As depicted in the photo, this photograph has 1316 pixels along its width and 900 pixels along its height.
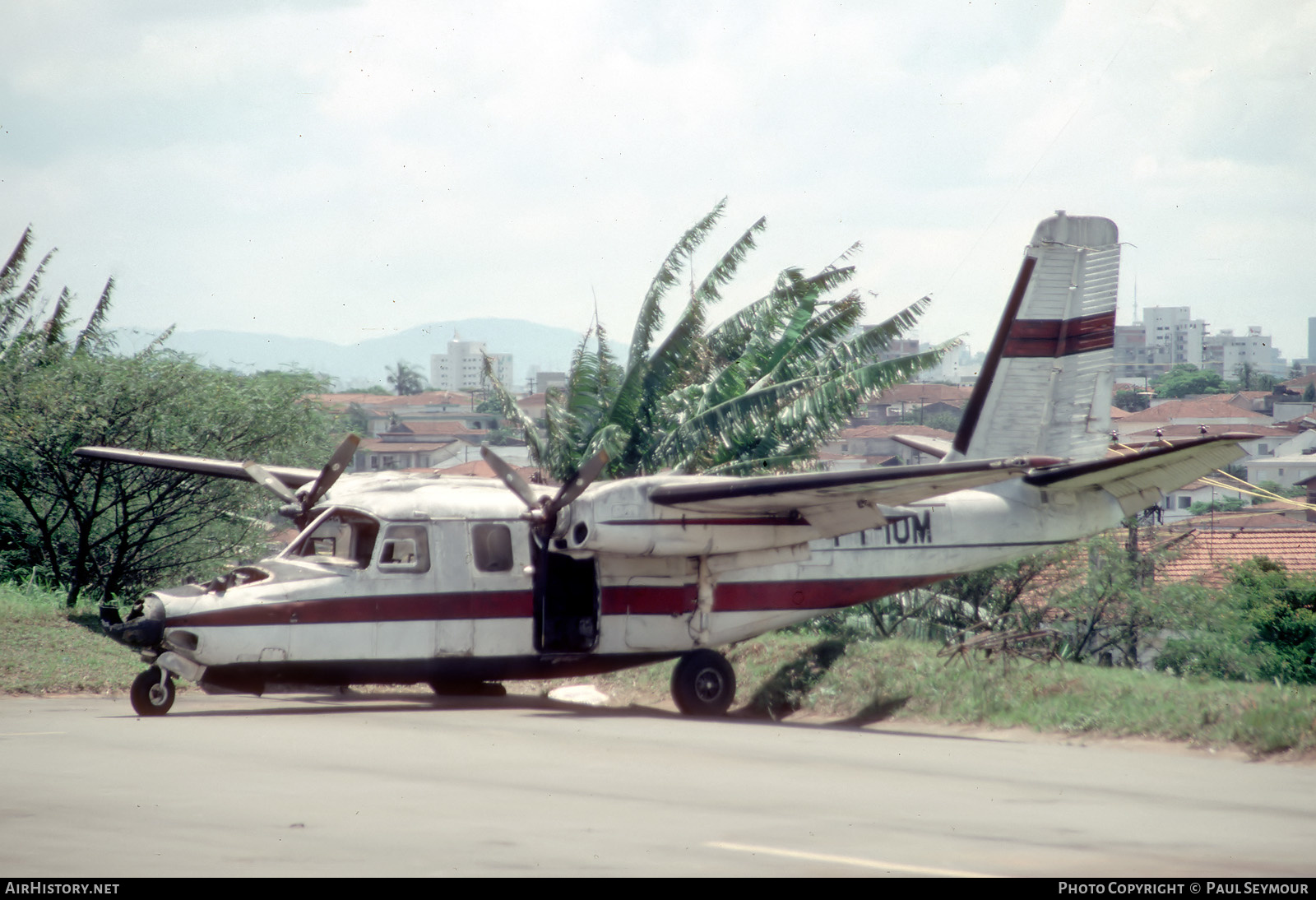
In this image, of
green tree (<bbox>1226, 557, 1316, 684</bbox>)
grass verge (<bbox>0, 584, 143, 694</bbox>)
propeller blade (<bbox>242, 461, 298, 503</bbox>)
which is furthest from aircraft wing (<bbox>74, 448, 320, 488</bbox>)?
green tree (<bbox>1226, 557, 1316, 684</bbox>)

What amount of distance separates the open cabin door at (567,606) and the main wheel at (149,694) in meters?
3.98

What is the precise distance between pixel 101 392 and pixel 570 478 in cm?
1168

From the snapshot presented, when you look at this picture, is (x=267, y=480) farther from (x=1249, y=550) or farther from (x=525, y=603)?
(x=1249, y=550)

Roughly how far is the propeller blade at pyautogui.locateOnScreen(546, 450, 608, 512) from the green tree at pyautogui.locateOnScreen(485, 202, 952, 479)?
205 inches

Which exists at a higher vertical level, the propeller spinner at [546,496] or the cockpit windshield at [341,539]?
the propeller spinner at [546,496]

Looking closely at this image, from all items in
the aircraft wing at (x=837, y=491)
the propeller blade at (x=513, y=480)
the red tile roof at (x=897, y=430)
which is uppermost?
the red tile roof at (x=897, y=430)

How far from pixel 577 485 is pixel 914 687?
456 centimetres

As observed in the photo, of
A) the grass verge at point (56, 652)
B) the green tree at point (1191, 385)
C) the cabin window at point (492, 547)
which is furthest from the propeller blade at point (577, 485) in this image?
the green tree at point (1191, 385)

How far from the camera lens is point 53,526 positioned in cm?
2275

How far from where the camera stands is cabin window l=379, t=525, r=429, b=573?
1359 centimetres

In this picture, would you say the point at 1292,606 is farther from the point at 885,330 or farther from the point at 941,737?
the point at 941,737

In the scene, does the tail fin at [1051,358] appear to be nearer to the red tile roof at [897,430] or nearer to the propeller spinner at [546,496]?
the propeller spinner at [546,496]

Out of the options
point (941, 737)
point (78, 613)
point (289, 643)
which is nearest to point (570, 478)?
point (289, 643)

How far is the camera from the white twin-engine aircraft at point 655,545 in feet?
42.3
